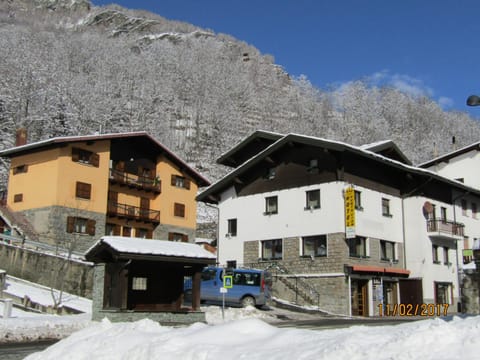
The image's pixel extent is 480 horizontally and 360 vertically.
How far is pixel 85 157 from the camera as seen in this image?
46.4 metres

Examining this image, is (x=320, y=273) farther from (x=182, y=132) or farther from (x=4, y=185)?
(x=182, y=132)

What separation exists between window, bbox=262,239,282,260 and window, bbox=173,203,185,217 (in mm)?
15811

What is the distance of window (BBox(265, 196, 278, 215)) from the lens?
39.4m

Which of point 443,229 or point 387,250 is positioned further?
point 443,229

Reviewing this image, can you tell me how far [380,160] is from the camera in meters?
36.6

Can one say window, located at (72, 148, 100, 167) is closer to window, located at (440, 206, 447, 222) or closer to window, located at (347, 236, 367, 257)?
window, located at (347, 236, 367, 257)

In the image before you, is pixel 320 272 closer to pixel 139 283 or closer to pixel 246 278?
pixel 246 278

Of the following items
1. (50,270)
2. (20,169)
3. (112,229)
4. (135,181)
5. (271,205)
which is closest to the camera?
(50,270)

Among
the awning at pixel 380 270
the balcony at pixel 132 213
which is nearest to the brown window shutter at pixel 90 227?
the balcony at pixel 132 213

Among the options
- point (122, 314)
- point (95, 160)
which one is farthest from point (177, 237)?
point (122, 314)

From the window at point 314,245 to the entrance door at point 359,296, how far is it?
2585mm

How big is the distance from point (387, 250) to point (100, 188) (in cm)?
2284

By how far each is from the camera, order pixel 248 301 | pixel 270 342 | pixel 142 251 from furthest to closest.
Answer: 1. pixel 248 301
2. pixel 142 251
3. pixel 270 342

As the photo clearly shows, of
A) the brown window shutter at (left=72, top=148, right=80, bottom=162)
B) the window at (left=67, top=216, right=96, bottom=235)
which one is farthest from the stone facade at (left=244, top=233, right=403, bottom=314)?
the brown window shutter at (left=72, top=148, right=80, bottom=162)
